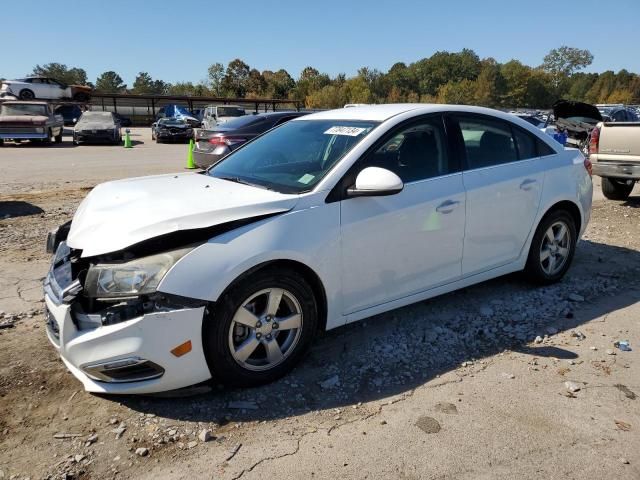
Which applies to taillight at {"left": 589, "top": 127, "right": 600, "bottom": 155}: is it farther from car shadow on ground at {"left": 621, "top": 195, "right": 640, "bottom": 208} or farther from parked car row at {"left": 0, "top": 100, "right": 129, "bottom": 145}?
parked car row at {"left": 0, "top": 100, "right": 129, "bottom": 145}

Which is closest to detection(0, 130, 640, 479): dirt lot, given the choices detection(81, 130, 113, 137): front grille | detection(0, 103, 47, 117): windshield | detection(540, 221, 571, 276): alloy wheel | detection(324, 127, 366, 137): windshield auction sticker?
detection(540, 221, 571, 276): alloy wheel

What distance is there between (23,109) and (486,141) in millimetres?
22507

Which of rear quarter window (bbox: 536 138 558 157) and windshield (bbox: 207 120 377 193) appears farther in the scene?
rear quarter window (bbox: 536 138 558 157)

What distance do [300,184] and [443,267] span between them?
4.32 ft

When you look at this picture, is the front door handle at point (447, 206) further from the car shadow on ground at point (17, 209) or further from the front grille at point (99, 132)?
the front grille at point (99, 132)

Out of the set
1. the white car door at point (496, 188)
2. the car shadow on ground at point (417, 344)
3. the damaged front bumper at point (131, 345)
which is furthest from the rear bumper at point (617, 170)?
the damaged front bumper at point (131, 345)

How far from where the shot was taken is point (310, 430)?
9.28 ft

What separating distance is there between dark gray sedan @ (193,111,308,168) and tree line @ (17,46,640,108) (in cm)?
6366

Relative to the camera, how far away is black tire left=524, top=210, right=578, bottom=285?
468cm

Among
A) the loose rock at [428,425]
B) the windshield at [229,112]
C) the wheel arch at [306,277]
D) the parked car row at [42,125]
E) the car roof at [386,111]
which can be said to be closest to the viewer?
the loose rock at [428,425]

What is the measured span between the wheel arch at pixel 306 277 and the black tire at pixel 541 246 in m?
2.32

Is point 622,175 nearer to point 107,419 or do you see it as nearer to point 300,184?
point 300,184

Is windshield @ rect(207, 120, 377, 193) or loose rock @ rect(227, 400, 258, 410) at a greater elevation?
windshield @ rect(207, 120, 377, 193)

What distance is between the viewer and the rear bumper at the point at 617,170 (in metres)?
8.58
